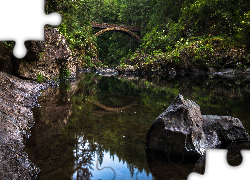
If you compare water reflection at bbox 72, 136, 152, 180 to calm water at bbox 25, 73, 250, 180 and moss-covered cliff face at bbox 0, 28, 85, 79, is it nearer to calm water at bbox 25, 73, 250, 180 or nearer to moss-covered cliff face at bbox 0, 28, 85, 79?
calm water at bbox 25, 73, 250, 180

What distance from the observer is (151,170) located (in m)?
2.63

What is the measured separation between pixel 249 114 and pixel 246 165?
13.1 feet

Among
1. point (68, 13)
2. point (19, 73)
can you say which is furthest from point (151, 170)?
point (68, 13)

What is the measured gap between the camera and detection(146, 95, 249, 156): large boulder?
3104mm

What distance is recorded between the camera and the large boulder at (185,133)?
3.10m

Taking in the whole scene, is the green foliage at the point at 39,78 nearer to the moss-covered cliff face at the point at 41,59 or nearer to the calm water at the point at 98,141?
the moss-covered cliff face at the point at 41,59

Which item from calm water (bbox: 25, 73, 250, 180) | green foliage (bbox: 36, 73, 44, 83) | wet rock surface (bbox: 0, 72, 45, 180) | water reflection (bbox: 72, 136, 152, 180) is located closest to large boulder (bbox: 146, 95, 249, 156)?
calm water (bbox: 25, 73, 250, 180)

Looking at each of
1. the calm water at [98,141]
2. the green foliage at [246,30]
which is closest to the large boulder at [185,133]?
the calm water at [98,141]

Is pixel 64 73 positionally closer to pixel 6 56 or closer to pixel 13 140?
pixel 6 56

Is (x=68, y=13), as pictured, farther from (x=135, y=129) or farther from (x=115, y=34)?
(x=115, y=34)

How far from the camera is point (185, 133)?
123 inches

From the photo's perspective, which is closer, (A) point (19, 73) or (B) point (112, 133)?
(B) point (112, 133)

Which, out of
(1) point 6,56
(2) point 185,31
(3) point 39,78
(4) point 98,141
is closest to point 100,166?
(4) point 98,141

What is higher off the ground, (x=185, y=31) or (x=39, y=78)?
(x=185, y=31)
